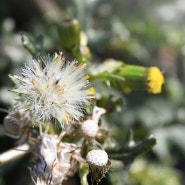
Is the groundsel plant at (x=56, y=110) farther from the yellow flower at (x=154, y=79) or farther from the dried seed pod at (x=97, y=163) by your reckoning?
the yellow flower at (x=154, y=79)

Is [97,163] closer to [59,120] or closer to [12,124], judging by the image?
[59,120]

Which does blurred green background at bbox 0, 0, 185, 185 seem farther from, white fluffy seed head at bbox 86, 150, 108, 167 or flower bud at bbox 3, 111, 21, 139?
white fluffy seed head at bbox 86, 150, 108, 167

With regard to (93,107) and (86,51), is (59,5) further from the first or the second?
(93,107)

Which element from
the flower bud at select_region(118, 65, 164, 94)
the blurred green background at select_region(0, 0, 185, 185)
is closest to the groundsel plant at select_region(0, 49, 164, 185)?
the flower bud at select_region(118, 65, 164, 94)

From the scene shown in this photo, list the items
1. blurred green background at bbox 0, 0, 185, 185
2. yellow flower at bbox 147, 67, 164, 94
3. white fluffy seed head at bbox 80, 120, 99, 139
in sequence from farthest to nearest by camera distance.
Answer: blurred green background at bbox 0, 0, 185, 185 < yellow flower at bbox 147, 67, 164, 94 < white fluffy seed head at bbox 80, 120, 99, 139

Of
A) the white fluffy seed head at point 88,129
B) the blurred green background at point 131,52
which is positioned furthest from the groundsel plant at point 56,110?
the blurred green background at point 131,52

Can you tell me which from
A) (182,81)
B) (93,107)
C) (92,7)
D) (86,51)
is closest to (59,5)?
(92,7)
